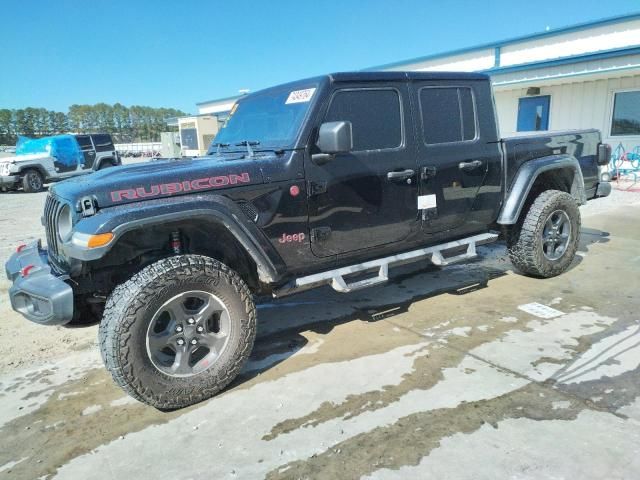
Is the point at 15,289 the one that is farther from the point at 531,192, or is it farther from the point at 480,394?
the point at 531,192

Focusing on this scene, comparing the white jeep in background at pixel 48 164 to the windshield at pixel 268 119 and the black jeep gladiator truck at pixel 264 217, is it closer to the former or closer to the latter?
the windshield at pixel 268 119

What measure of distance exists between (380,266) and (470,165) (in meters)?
1.28

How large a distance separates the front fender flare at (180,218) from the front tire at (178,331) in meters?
0.23

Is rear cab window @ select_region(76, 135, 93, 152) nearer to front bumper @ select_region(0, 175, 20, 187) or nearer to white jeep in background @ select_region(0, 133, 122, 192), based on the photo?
white jeep in background @ select_region(0, 133, 122, 192)

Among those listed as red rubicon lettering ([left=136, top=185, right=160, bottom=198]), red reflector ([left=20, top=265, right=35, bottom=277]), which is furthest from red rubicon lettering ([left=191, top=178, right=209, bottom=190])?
red reflector ([left=20, top=265, right=35, bottom=277])

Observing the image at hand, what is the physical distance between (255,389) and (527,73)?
12.9 meters

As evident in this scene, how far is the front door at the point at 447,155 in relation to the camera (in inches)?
158

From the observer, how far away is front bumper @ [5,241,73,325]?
9.04ft

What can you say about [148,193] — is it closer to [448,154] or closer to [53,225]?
[53,225]

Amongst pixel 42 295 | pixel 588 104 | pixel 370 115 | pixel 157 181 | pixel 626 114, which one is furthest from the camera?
pixel 588 104

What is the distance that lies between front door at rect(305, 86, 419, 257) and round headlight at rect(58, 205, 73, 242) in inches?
61.5

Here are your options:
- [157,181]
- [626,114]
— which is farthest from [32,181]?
[626,114]

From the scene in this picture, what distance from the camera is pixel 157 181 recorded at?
293cm

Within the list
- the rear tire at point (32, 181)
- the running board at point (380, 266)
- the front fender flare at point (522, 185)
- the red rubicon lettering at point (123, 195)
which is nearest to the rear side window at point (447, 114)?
the front fender flare at point (522, 185)
